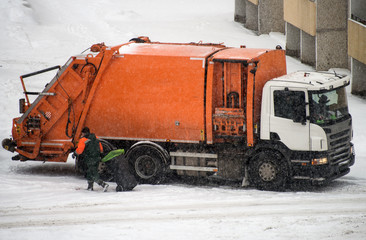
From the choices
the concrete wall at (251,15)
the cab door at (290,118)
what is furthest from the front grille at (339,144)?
the concrete wall at (251,15)

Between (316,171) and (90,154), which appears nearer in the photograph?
(316,171)

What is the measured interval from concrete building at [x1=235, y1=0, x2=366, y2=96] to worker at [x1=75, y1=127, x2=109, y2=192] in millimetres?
12132

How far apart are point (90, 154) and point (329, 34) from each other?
49.1ft

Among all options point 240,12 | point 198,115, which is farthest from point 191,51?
Result: point 240,12

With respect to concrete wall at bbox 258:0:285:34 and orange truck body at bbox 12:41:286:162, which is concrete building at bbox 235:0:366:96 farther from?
orange truck body at bbox 12:41:286:162

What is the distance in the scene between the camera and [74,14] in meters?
37.0

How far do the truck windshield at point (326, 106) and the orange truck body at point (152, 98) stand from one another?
4.09 feet

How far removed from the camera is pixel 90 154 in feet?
44.2

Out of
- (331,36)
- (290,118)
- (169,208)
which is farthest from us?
Answer: (331,36)

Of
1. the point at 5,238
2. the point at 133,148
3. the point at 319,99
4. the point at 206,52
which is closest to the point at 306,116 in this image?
the point at 319,99

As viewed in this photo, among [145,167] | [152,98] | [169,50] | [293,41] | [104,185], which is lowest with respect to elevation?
[104,185]

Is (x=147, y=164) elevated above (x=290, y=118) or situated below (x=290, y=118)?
below

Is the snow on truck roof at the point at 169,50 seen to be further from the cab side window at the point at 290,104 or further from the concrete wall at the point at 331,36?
the concrete wall at the point at 331,36

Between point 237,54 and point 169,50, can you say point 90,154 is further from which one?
point 237,54
